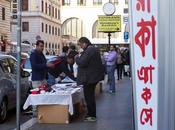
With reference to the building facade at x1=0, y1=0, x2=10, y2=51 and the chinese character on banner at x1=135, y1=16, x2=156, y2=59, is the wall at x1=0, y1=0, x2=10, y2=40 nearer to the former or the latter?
the building facade at x1=0, y1=0, x2=10, y2=51

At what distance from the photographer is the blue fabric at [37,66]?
10727mm

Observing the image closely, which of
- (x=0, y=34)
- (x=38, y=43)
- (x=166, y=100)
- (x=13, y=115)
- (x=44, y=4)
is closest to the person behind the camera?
(x=166, y=100)

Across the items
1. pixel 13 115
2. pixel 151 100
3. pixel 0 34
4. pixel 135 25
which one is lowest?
pixel 13 115

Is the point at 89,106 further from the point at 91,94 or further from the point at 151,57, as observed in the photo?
the point at 151,57

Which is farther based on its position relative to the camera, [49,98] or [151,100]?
[49,98]

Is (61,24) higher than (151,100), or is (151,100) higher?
(61,24)

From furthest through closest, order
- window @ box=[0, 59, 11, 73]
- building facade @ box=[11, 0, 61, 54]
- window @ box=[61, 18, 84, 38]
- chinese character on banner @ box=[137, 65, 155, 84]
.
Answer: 1. window @ box=[61, 18, 84, 38]
2. building facade @ box=[11, 0, 61, 54]
3. window @ box=[0, 59, 11, 73]
4. chinese character on banner @ box=[137, 65, 155, 84]

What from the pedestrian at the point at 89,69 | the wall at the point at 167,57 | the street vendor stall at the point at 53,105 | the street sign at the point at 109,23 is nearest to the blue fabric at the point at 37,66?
the street vendor stall at the point at 53,105

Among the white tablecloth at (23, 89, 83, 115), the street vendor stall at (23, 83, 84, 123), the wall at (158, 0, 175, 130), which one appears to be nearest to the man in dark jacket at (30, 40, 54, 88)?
the street vendor stall at (23, 83, 84, 123)

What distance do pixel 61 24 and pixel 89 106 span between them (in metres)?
89.2

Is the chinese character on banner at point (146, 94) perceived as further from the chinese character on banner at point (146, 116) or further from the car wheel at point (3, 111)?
the car wheel at point (3, 111)

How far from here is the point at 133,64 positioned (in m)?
3.44

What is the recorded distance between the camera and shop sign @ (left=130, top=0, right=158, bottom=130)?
337 cm

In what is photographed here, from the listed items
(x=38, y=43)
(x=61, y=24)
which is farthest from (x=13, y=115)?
(x=61, y=24)
